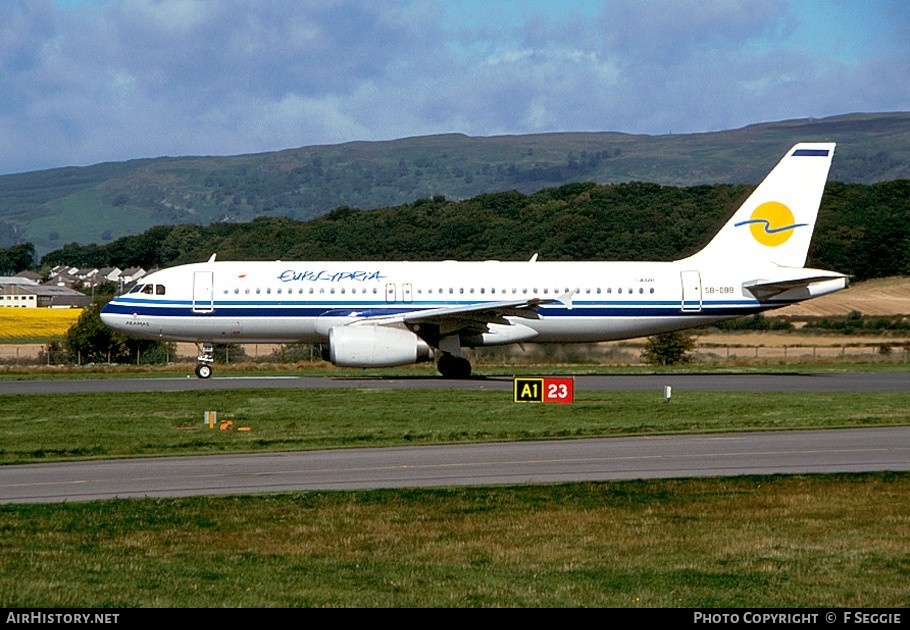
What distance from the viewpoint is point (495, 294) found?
45.1m

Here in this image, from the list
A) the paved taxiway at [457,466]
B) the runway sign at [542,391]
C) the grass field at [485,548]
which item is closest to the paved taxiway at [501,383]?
the runway sign at [542,391]

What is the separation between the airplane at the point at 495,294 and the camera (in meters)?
44.3

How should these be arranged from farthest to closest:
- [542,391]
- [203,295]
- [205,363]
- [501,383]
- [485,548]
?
[205,363]
[203,295]
[501,383]
[542,391]
[485,548]

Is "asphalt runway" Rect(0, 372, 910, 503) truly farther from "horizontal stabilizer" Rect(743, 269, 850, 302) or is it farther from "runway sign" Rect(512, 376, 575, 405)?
"horizontal stabilizer" Rect(743, 269, 850, 302)

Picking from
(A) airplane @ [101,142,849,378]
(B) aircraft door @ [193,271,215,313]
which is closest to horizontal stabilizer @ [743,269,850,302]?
(A) airplane @ [101,142,849,378]

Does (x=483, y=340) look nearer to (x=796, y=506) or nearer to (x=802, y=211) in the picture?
(x=802, y=211)

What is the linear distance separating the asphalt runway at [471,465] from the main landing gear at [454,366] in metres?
17.6

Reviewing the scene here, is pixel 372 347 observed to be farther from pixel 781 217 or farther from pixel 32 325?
pixel 32 325

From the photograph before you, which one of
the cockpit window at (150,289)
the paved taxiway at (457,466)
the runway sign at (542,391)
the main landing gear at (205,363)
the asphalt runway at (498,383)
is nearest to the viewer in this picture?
the paved taxiway at (457,466)

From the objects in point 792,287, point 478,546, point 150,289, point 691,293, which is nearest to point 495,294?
point 691,293

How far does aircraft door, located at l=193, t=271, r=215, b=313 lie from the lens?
44.4 metres

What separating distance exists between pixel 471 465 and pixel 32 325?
79850mm

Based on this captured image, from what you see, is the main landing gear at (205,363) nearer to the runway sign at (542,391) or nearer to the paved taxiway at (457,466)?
the runway sign at (542,391)

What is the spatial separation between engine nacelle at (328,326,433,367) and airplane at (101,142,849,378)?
585 millimetres
